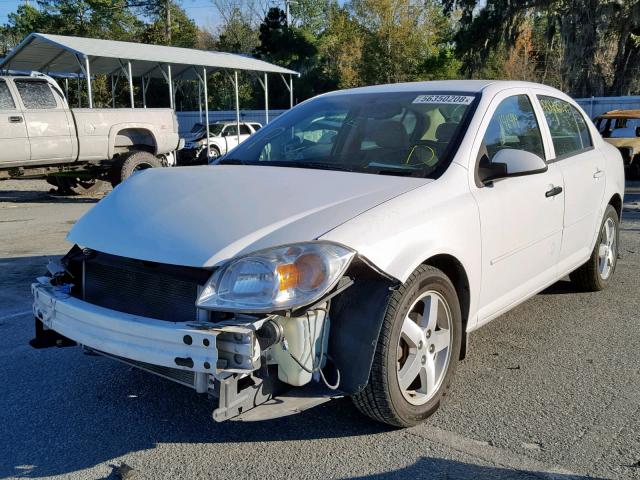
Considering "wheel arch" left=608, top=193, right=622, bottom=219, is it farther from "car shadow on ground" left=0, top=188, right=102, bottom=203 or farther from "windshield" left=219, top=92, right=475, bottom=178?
"car shadow on ground" left=0, top=188, right=102, bottom=203

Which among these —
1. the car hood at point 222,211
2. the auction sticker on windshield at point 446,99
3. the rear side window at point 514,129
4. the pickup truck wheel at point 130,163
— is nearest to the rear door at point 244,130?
the pickup truck wheel at point 130,163

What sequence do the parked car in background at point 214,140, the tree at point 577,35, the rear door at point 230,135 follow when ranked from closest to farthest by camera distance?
the parked car in background at point 214,140
the rear door at point 230,135
the tree at point 577,35

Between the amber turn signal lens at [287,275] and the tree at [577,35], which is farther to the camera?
the tree at [577,35]

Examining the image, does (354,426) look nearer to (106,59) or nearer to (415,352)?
(415,352)

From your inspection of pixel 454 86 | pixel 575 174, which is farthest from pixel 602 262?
pixel 454 86

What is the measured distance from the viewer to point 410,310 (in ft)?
10.4

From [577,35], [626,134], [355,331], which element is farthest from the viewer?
[577,35]

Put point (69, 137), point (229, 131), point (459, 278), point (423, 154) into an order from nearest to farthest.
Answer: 1. point (459, 278)
2. point (423, 154)
3. point (69, 137)
4. point (229, 131)

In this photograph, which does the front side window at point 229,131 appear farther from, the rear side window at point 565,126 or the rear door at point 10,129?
the rear side window at point 565,126

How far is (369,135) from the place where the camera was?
4191 mm

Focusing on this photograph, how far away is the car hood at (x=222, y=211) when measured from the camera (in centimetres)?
287

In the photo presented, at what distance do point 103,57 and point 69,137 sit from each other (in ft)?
17.4

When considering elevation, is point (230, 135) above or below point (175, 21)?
below

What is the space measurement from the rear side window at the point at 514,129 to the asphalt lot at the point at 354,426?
135cm
